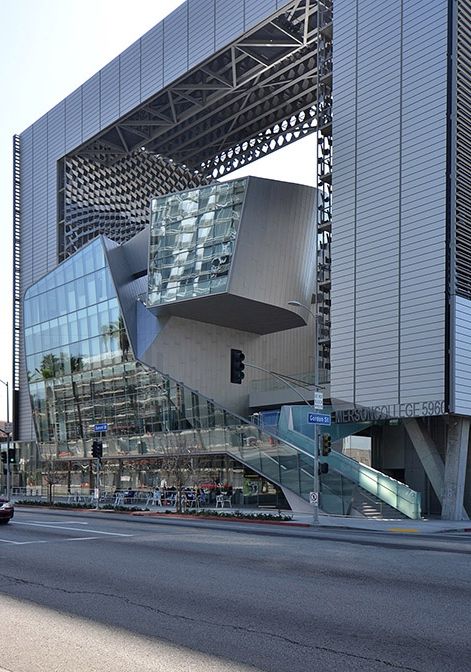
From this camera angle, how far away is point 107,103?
7319cm

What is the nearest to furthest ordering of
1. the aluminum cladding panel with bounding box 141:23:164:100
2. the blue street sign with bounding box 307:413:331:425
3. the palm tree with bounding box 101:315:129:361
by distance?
the blue street sign with bounding box 307:413:331:425 < the palm tree with bounding box 101:315:129:361 < the aluminum cladding panel with bounding box 141:23:164:100

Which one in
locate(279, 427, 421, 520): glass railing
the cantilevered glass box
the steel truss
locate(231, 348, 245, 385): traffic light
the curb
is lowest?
the curb

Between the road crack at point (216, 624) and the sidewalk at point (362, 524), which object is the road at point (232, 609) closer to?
the road crack at point (216, 624)

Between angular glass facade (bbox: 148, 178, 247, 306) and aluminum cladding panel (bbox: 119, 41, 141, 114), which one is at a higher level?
aluminum cladding panel (bbox: 119, 41, 141, 114)

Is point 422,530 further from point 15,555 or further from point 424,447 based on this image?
point 15,555

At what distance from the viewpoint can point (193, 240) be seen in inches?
2125

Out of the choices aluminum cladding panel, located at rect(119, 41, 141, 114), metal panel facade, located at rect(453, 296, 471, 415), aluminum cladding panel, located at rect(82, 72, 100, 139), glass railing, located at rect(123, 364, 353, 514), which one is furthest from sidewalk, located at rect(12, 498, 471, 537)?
aluminum cladding panel, located at rect(82, 72, 100, 139)

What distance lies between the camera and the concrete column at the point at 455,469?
1736 inches

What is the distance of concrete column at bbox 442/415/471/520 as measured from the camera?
44094mm

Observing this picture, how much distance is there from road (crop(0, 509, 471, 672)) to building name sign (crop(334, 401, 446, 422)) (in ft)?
79.3

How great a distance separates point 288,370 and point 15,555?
165 ft

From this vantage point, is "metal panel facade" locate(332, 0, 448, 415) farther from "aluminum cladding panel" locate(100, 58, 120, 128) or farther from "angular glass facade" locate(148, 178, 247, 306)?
"aluminum cladding panel" locate(100, 58, 120, 128)

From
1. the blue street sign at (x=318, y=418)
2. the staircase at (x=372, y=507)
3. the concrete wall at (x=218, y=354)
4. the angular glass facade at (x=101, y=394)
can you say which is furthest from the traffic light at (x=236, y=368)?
the concrete wall at (x=218, y=354)

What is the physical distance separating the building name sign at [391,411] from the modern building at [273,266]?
0.13m
